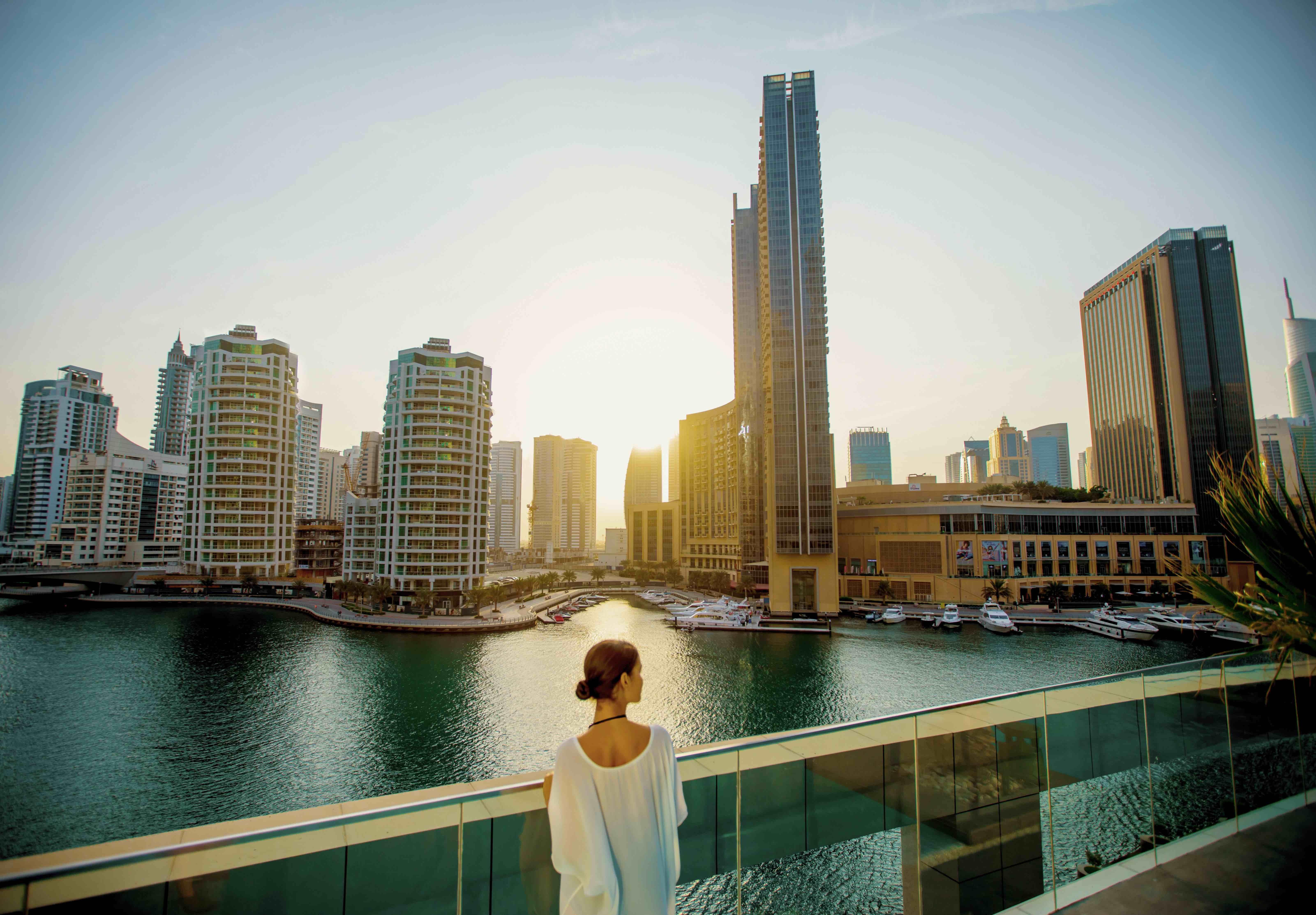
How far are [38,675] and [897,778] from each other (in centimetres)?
3733

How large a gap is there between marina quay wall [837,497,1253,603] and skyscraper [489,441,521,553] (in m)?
112

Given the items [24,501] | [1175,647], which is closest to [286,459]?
[24,501]

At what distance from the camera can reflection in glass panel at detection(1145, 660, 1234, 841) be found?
4.04 meters

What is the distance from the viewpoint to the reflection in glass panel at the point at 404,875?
7.00ft

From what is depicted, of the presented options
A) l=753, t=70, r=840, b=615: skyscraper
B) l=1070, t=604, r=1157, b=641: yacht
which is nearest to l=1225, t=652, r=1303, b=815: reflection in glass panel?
l=1070, t=604, r=1157, b=641: yacht

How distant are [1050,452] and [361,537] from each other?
17233cm

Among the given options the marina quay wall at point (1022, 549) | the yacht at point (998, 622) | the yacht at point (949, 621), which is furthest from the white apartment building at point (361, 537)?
the yacht at point (998, 622)

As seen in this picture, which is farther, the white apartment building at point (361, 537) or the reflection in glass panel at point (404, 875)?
the white apartment building at point (361, 537)

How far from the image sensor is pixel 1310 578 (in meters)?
3.00

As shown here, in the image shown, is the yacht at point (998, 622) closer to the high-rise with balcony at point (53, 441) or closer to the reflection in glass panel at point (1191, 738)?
the reflection in glass panel at point (1191, 738)

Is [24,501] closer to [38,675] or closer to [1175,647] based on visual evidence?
[38,675]

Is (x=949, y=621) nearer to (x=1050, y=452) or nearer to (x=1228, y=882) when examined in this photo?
(x=1228, y=882)

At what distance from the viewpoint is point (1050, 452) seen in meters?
158

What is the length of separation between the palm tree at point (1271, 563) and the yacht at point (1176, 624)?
1449 inches
